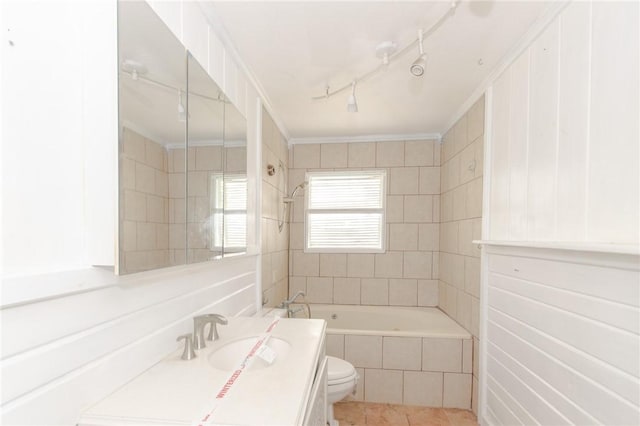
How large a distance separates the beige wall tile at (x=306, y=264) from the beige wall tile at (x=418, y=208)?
43.6 inches

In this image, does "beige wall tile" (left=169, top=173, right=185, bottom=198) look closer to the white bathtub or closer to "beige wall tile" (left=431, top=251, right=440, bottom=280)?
the white bathtub

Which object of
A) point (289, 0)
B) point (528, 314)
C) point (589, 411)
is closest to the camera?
point (589, 411)

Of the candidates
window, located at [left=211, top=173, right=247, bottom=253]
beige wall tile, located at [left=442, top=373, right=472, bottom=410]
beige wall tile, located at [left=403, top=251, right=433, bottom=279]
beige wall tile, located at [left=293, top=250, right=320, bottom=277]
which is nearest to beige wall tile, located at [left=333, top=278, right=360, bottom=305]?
beige wall tile, located at [left=293, top=250, right=320, bottom=277]

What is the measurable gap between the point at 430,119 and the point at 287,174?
158cm

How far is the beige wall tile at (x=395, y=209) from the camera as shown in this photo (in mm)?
3404

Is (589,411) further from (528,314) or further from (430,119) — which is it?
(430,119)

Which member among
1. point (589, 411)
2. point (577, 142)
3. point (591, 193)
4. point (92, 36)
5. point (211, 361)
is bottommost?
point (589, 411)

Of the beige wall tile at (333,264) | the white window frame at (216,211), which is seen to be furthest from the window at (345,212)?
the white window frame at (216,211)

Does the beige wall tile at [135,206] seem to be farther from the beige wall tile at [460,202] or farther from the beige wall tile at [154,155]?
the beige wall tile at [460,202]

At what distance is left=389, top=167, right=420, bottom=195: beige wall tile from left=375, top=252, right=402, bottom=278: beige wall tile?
2.28ft

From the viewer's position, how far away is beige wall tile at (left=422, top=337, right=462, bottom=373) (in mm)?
2410

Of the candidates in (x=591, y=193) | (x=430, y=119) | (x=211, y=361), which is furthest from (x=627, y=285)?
(x=430, y=119)

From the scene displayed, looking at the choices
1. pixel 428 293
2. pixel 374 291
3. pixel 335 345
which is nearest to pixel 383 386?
pixel 335 345

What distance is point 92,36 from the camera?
0.79 m
